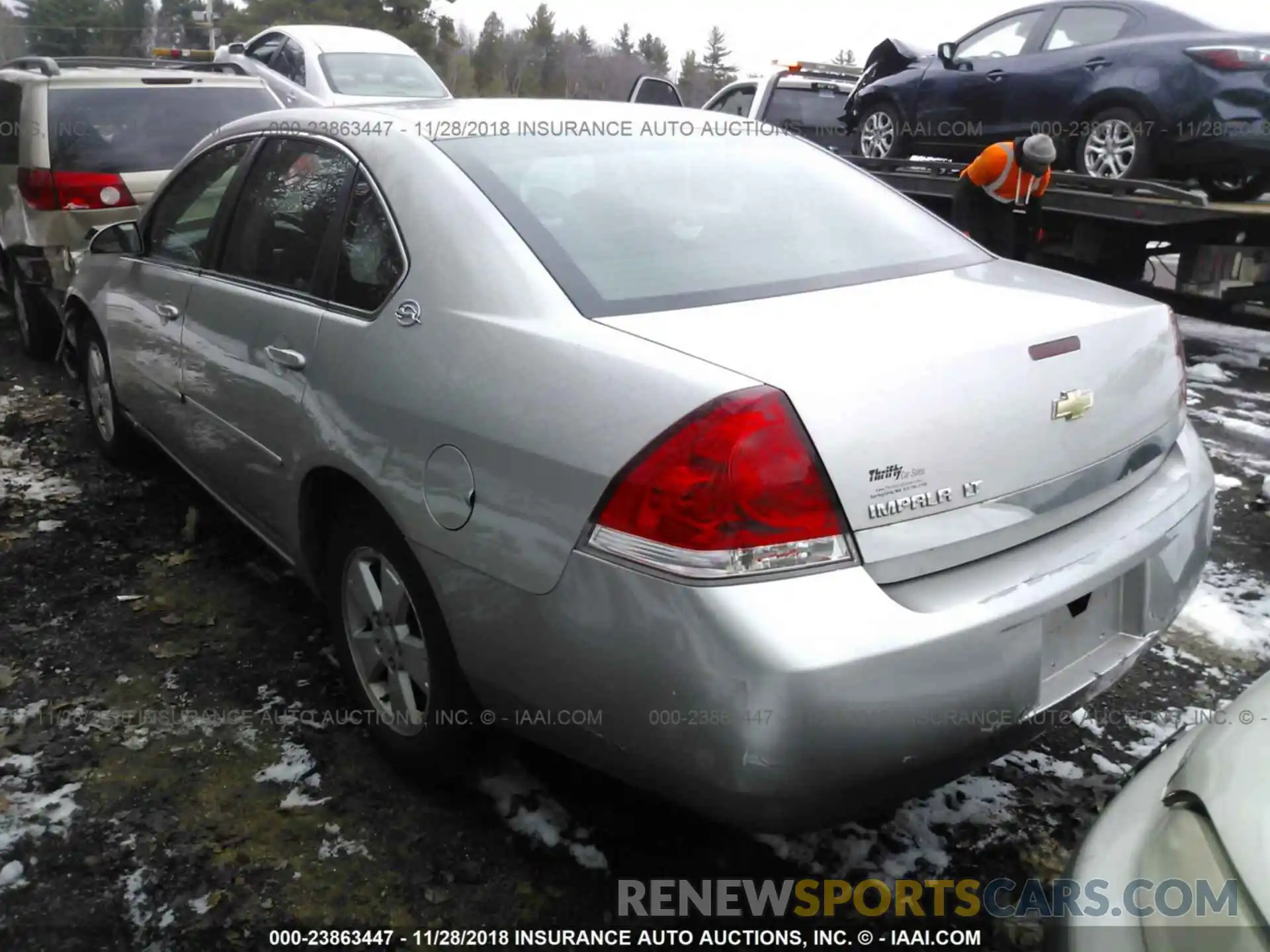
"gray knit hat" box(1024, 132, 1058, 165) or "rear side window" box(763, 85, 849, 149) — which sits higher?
"rear side window" box(763, 85, 849, 149)

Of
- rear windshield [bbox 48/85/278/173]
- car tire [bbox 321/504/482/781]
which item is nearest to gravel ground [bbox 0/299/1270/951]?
car tire [bbox 321/504/482/781]

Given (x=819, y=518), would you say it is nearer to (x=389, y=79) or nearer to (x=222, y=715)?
(x=222, y=715)

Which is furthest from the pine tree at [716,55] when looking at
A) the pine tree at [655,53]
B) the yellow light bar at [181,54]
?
the yellow light bar at [181,54]

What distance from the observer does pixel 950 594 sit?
6.31ft

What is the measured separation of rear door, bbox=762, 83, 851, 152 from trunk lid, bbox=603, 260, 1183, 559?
9.12 meters

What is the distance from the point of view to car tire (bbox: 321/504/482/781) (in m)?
2.38

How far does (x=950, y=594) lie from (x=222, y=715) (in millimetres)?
2039

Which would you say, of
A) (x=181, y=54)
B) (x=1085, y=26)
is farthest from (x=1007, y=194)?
(x=181, y=54)

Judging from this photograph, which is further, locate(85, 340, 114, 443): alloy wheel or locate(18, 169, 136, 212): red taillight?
locate(18, 169, 136, 212): red taillight

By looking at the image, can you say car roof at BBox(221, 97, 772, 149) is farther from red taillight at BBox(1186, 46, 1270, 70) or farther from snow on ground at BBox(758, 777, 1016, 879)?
red taillight at BBox(1186, 46, 1270, 70)

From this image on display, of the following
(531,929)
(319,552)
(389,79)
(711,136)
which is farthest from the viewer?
(389,79)

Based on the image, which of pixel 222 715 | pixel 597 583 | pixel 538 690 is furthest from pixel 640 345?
pixel 222 715

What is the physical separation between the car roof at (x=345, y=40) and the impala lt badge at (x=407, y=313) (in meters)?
10.5

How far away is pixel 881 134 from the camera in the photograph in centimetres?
991
